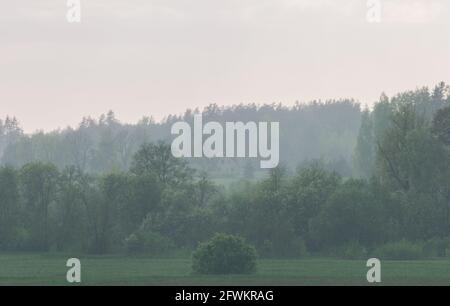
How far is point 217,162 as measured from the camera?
7338 inches

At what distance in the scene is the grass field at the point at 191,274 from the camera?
52219mm

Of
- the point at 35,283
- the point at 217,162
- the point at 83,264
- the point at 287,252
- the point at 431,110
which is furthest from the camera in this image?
the point at 217,162

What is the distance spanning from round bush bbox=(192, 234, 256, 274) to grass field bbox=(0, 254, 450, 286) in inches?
33.5

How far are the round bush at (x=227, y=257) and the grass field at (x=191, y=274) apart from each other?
852 millimetres

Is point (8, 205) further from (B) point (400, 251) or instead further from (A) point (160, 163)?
(B) point (400, 251)

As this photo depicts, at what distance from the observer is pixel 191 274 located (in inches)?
2244

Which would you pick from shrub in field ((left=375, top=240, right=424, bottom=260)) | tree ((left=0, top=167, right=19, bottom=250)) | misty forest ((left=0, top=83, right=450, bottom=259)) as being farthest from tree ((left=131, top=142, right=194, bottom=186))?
shrub in field ((left=375, top=240, right=424, bottom=260))

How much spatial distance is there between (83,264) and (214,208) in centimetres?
1810

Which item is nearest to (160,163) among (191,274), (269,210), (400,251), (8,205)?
(8,205)

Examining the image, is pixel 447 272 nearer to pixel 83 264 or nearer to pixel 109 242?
pixel 83 264

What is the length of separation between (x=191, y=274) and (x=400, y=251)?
2077 centimetres

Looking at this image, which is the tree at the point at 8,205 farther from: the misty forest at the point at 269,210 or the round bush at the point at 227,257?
the round bush at the point at 227,257

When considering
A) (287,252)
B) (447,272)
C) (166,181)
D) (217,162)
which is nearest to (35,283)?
(447,272)
